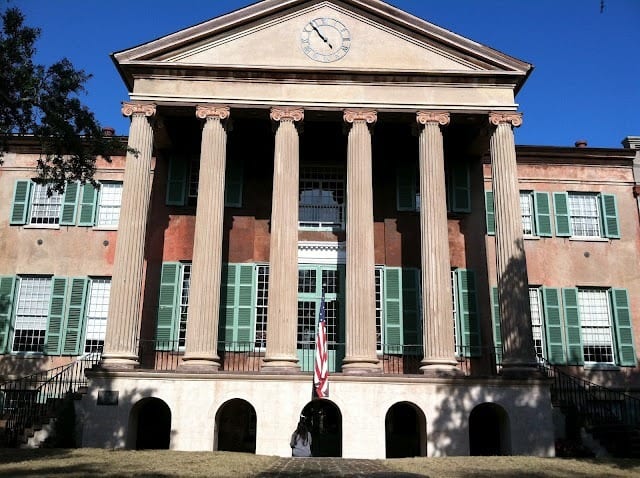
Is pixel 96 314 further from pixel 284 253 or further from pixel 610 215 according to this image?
pixel 610 215

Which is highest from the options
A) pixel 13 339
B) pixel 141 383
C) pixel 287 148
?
pixel 287 148

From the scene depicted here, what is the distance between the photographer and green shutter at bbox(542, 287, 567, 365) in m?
24.4

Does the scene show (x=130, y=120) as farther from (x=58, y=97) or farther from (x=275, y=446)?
(x=275, y=446)

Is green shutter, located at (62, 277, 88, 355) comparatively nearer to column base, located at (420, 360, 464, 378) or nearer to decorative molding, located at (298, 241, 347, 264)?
decorative molding, located at (298, 241, 347, 264)

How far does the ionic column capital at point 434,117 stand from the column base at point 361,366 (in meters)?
7.97

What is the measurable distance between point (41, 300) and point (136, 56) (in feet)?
31.4

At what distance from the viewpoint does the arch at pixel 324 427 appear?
72.6ft

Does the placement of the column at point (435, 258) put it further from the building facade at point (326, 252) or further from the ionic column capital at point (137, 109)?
the ionic column capital at point (137, 109)

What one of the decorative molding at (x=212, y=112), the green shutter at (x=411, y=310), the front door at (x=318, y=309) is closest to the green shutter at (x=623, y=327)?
the green shutter at (x=411, y=310)

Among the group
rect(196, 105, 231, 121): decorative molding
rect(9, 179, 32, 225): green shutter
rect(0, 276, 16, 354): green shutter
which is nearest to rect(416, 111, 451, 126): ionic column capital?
rect(196, 105, 231, 121): decorative molding

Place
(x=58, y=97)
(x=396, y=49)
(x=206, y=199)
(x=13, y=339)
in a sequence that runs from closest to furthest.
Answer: (x=58, y=97) → (x=206, y=199) → (x=396, y=49) → (x=13, y=339)

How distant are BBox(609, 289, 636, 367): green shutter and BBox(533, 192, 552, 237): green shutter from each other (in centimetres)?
334

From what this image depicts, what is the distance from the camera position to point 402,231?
2455cm

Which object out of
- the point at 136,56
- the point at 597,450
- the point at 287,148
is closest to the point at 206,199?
the point at 287,148
